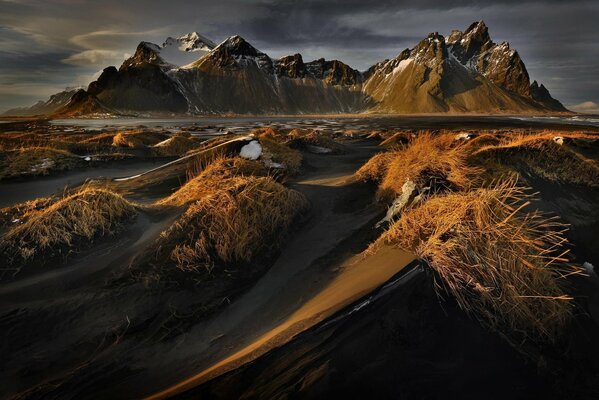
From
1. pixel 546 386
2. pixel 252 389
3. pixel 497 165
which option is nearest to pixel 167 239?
pixel 252 389

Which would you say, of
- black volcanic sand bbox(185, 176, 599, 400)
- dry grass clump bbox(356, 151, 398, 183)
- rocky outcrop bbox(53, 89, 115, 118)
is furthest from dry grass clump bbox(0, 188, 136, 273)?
rocky outcrop bbox(53, 89, 115, 118)

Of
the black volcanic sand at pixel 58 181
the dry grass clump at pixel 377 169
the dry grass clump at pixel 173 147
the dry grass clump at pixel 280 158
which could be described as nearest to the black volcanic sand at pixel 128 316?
the dry grass clump at pixel 377 169

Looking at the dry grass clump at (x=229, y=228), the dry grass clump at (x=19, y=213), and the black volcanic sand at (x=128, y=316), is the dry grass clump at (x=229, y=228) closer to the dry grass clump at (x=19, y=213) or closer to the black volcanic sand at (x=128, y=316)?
the black volcanic sand at (x=128, y=316)

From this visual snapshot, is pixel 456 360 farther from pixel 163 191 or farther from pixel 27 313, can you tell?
pixel 163 191

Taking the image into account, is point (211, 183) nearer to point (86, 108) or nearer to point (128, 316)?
point (128, 316)

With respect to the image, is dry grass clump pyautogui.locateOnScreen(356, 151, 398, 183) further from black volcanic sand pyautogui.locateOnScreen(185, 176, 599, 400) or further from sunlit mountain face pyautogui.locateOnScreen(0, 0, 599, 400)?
black volcanic sand pyautogui.locateOnScreen(185, 176, 599, 400)

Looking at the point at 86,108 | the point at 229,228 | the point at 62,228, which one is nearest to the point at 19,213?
the point at 62,228
